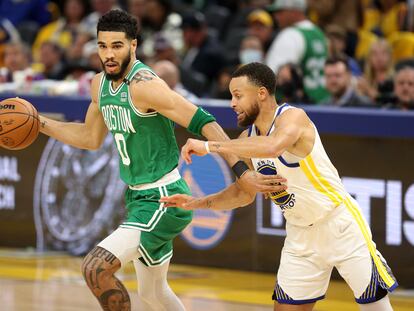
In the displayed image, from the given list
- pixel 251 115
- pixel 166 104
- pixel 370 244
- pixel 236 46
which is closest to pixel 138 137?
pixel 166 104


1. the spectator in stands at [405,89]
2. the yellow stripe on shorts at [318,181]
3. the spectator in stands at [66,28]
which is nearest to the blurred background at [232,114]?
the spectator in stands at [405,89]

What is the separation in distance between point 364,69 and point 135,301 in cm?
494

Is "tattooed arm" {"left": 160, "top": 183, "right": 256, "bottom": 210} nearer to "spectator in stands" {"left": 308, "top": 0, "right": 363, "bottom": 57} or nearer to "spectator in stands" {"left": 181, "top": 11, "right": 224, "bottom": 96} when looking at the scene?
"spectator in stands" {"left": 181, "top": 11, "right": 224, "bottom": 96}

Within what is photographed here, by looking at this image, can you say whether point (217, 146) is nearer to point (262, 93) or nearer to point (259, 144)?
point (259, 144)

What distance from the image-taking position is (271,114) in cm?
631

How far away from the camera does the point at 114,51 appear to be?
667cm

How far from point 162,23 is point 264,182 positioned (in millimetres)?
8949

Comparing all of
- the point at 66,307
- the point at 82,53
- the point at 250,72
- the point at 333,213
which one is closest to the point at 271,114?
the point at 250,72

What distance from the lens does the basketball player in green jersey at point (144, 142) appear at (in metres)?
6.56

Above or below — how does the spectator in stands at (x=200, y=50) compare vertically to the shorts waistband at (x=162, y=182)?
below

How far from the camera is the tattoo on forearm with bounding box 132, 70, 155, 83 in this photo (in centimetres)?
670

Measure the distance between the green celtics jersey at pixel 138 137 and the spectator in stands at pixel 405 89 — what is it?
364 cm

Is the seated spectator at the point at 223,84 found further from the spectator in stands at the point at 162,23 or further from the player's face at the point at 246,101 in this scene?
the player's face at the point at 246,101

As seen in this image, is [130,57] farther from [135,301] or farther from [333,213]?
[135,301]
